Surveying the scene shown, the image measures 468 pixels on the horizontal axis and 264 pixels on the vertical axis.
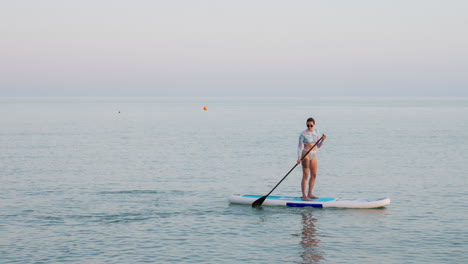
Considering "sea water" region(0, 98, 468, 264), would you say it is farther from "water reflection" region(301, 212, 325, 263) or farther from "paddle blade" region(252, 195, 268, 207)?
"paddle blade" region(252, 195, 268, 207)

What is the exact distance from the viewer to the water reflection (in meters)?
14.4

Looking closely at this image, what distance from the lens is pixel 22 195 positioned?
75.9 feet

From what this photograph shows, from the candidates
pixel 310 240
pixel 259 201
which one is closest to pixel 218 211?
pixel 259 201

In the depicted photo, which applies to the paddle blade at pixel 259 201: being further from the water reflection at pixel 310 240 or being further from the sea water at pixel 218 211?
the water reflection at pixel 310 240

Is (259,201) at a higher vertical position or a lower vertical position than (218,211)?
higher

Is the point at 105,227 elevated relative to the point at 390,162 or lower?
lower

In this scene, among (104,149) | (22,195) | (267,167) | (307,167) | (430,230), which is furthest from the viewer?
(104,149)

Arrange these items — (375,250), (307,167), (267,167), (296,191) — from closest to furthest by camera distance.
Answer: (375,250)
(307,167)
(296,191)
(267,167)

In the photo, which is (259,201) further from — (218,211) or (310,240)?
(310,240)

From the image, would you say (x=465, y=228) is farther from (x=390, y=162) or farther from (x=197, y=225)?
(x=390, y=162)

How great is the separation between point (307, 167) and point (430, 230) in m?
4.20

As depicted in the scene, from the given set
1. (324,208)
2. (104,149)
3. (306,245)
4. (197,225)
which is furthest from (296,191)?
(104,149)

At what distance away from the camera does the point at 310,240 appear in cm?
1602

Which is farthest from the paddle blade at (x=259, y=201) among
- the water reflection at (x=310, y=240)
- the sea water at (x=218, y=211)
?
the water reflection at (x=310, y=240)
